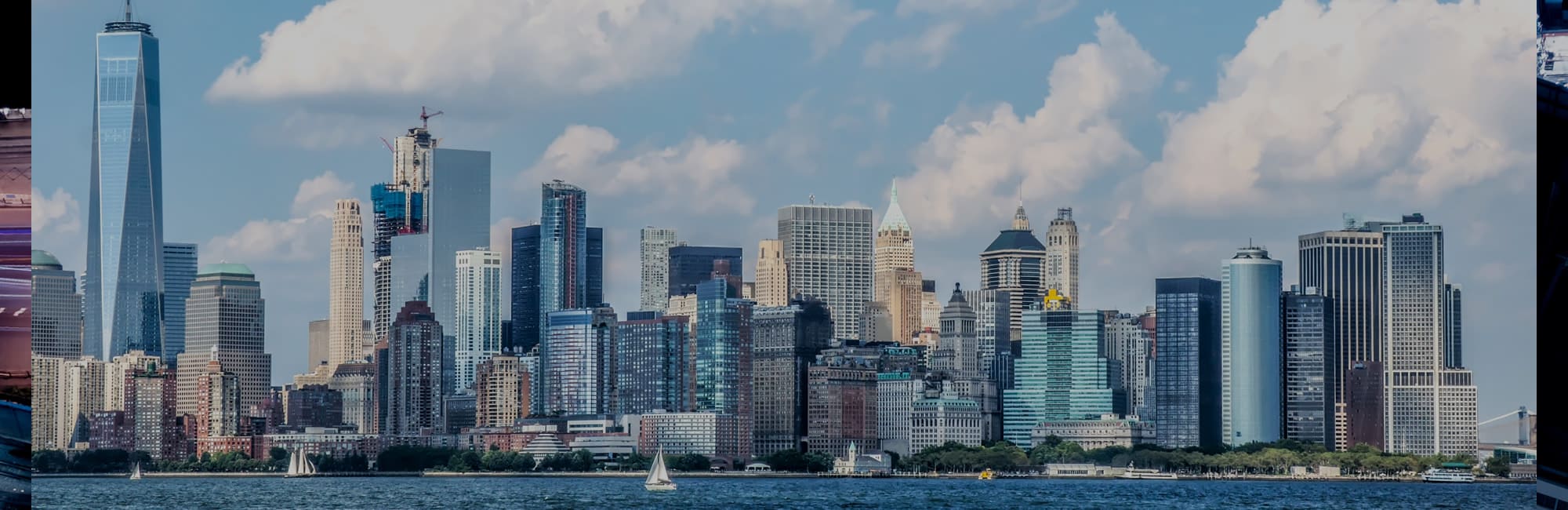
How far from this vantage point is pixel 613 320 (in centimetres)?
9319

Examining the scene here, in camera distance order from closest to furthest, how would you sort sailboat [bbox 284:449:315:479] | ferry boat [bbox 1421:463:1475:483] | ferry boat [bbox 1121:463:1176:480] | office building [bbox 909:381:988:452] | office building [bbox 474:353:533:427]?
ferry boat [bbox 1421:463:1475:483] → ferry boat [bbox 1121:463:1176:480] → sailboat [bbox 284:449:315:479] → office building [bbox 909:381:988:452] → office building [bbox 474:353:533:427]

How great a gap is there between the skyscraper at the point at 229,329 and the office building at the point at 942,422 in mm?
26677

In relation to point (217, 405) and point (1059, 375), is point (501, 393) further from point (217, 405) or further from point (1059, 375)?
point (1059, 375)

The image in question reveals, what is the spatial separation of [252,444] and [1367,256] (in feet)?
132

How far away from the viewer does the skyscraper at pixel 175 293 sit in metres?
92.6

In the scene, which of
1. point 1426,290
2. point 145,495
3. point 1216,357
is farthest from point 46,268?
point 1426,290

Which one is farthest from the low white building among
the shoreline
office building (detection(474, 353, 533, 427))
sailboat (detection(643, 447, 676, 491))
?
sailboat (detection(643, 447, 676, 491))

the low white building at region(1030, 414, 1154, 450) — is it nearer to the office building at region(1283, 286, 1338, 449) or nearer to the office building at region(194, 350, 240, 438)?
the office building at region(1283, 286, 1338, 449)

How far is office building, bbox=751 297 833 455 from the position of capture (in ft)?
267

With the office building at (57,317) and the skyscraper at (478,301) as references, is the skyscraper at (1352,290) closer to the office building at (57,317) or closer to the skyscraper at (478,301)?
the skyscraper at (478,301)

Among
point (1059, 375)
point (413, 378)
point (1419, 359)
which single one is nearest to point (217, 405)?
point (413, 378)

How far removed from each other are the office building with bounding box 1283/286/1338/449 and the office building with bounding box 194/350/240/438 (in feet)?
122

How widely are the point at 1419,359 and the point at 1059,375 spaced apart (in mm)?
16364

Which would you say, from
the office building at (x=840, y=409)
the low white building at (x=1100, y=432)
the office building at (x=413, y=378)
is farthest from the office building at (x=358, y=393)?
the low white building at (x=1100, y=432)
